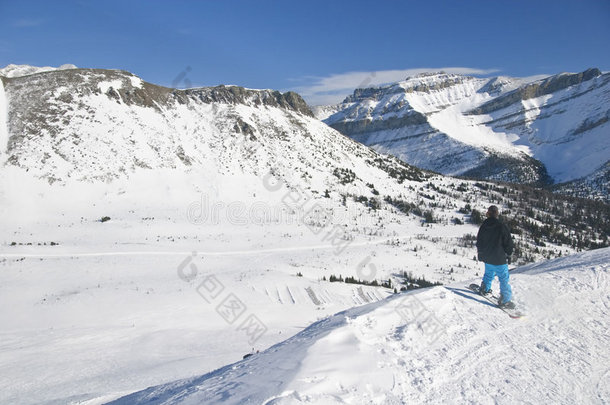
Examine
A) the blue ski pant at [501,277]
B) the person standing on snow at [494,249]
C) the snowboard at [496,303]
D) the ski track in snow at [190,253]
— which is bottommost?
the snowboard at [496,303]

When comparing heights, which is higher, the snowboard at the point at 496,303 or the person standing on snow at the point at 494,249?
the person standing on snow at the point at 494,249

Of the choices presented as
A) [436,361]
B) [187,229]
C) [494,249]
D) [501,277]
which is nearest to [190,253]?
[187,229]

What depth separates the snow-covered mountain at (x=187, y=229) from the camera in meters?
11.2

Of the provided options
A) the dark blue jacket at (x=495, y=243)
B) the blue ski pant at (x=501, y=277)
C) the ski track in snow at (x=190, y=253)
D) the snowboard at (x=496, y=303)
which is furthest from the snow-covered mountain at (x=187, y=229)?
the dark blue jacket at (x=495, y=243)

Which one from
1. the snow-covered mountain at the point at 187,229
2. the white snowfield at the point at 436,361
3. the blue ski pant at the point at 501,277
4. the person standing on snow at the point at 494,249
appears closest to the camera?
the white snowfield at the point at 436,361

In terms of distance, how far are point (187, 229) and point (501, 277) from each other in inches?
1111

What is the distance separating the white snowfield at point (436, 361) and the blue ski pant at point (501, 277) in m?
0.50

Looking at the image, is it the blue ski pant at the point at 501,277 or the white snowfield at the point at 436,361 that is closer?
the white snowfield at the point at 436,361

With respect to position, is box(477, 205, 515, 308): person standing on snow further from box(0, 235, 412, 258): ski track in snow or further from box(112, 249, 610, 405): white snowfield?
box(0, 235, 412, 258): ski track in snow

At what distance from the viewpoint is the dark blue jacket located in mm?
7531

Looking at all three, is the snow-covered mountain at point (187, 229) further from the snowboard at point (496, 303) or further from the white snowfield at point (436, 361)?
the snowboard at point (496, 303)

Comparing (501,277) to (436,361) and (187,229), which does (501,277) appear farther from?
(187,229)

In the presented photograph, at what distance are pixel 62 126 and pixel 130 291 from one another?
33864 mm

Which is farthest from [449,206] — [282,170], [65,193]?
[65,193]
